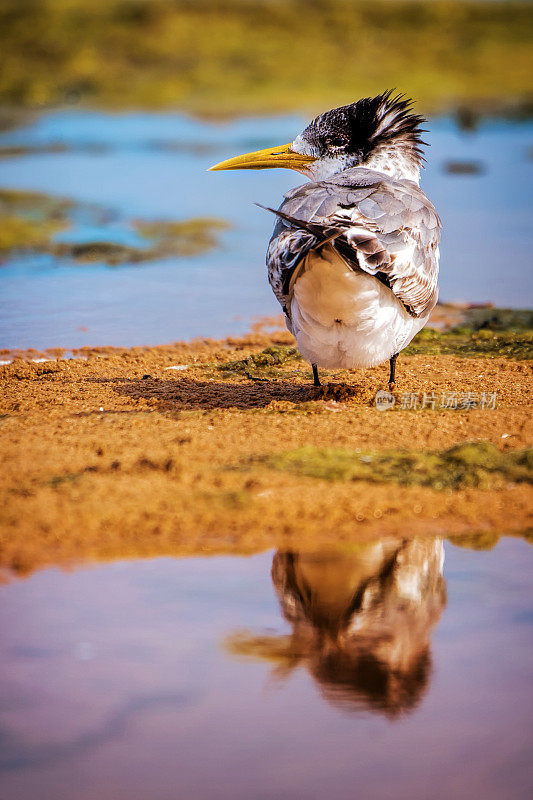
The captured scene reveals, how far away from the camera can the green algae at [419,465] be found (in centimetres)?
465

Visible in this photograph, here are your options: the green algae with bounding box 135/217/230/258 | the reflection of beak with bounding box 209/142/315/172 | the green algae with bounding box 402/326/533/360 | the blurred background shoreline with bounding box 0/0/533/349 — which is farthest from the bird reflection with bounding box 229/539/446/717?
the green algae with bounding box 135/217/230/258

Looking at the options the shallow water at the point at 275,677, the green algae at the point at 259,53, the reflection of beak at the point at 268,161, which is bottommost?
the shallow water at the point at 275,677

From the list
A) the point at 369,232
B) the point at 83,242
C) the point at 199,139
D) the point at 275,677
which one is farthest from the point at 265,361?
the point at 199,139

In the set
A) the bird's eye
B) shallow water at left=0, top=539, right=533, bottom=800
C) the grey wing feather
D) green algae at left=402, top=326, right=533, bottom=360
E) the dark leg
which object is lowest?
shallow water at left=0, top=539, right=533, bottom=800

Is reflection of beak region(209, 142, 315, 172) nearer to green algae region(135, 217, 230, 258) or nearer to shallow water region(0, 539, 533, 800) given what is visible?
shallow water region(0, 539, 533, 800)

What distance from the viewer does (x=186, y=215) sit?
14.2 meters

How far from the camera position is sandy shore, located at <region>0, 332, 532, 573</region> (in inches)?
163

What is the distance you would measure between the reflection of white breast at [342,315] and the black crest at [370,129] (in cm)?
157

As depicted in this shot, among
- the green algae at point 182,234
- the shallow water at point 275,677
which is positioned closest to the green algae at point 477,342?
the shallow water at point 275,677

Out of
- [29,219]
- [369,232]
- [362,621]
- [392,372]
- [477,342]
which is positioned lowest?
[362,621]

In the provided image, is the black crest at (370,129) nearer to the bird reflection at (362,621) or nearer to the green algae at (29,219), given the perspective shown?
the bird reflection at (362,621)

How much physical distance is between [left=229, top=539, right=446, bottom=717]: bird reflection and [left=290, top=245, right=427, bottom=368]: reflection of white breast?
178 centimetres

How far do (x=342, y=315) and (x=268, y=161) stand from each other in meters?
2.33

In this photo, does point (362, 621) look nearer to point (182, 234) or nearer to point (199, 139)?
point (182, 234)
